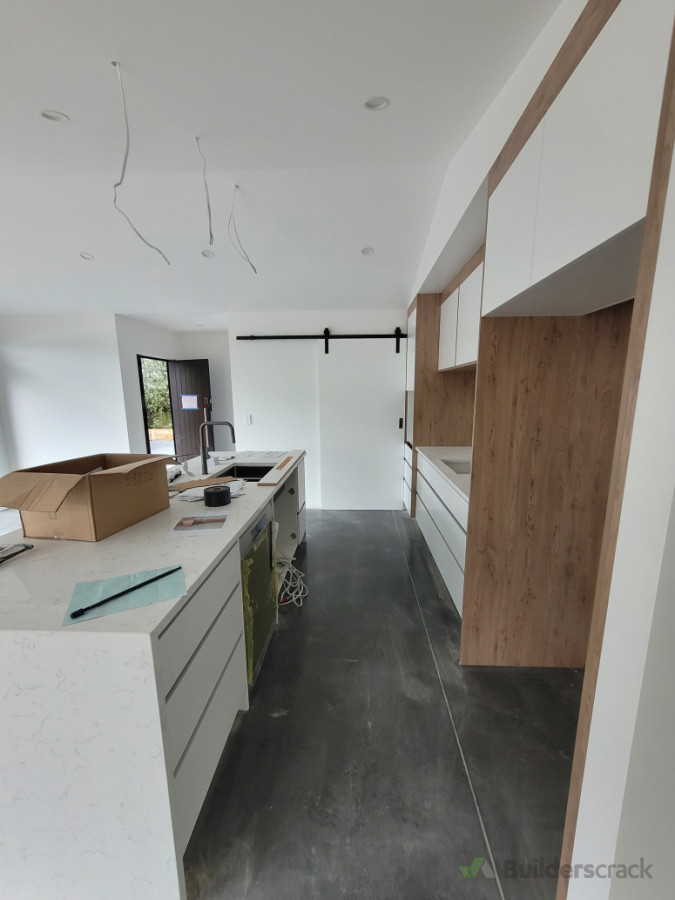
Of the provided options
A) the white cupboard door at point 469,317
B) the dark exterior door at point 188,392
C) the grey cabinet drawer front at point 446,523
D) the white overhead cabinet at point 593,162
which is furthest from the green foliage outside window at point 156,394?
the white overhead cabinet at point 593,162

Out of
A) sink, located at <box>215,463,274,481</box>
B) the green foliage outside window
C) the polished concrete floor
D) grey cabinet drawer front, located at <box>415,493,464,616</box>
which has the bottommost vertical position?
the polished concrete floor

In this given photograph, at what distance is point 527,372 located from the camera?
153cm

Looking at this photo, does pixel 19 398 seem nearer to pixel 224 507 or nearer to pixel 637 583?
pixel 224 507

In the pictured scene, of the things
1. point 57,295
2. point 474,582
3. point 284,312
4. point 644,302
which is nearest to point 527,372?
point 644,302

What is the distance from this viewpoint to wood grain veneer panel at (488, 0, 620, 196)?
0.80 meters

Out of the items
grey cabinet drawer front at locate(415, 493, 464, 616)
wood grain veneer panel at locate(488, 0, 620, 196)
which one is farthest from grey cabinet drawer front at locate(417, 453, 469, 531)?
wood grain veneer panel at locate(488, 0, 620, 196)

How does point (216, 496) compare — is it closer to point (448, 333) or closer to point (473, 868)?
point (473, 868)

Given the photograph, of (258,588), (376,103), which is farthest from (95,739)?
(376,103)

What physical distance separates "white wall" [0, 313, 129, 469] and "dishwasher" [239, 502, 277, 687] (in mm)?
3739

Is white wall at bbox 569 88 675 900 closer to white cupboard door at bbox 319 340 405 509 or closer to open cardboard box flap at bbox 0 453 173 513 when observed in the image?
open cardboard box flap at bbox 0 453 173 513

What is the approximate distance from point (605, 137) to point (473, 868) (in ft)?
6.75

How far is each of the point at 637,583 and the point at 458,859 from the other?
1124 mm

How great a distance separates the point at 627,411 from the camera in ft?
2.20

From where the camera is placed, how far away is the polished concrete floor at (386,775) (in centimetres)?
100
